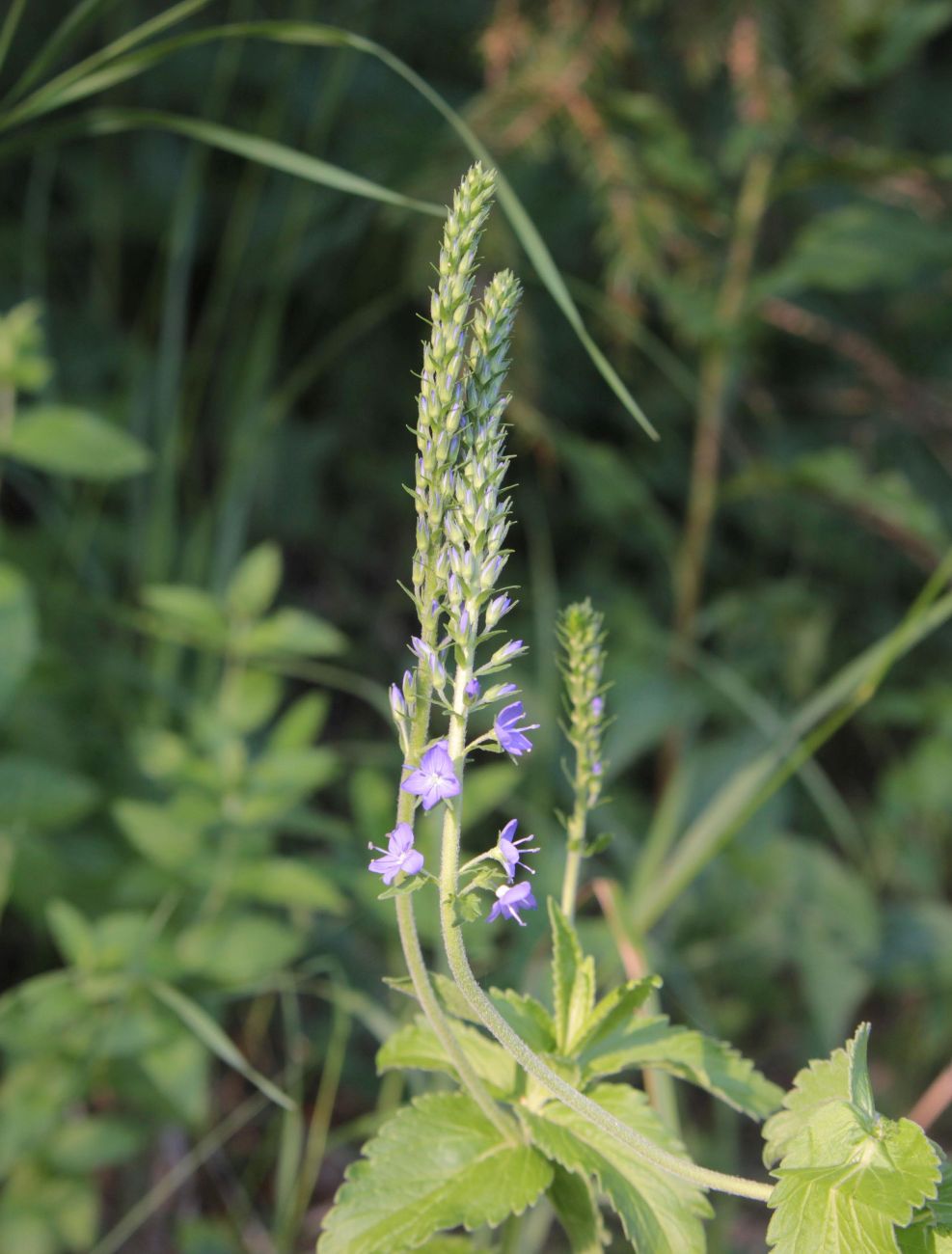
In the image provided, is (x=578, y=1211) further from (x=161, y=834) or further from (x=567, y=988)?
(x=161, y=834)

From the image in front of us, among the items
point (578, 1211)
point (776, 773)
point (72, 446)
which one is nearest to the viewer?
point (578, 1211)

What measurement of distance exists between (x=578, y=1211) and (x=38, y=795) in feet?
5.27

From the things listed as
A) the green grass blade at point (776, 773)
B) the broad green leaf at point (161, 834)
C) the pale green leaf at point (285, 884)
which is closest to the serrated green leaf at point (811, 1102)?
the green grass blade at point (776, 773)

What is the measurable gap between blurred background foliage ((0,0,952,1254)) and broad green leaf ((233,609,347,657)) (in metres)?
0.01

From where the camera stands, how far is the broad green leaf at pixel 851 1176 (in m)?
1.17

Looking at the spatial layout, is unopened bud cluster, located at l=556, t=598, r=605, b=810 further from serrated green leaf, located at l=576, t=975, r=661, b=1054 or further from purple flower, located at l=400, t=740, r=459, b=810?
purple flower, located at l=400, t=740, r=459, b=810

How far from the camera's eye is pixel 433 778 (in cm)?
112

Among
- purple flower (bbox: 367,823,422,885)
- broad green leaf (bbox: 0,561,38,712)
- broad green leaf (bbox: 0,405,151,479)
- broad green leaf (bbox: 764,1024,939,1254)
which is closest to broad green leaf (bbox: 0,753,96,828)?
broad green leaf (bbox: 0,561,38,712)

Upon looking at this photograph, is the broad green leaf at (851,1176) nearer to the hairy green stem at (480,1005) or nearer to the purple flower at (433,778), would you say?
the hairy green stem at (480,1005)

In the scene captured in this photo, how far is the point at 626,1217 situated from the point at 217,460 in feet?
11.7

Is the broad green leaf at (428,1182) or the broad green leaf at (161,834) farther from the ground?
the broad green leaf at (428,1182)

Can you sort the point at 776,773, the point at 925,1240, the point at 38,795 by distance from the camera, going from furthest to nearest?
1. the point at 38,795
2. the point at 776,773
3. the point at 925,1240

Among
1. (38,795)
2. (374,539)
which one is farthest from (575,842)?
(374,539)

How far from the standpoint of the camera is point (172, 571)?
12.9 feet
